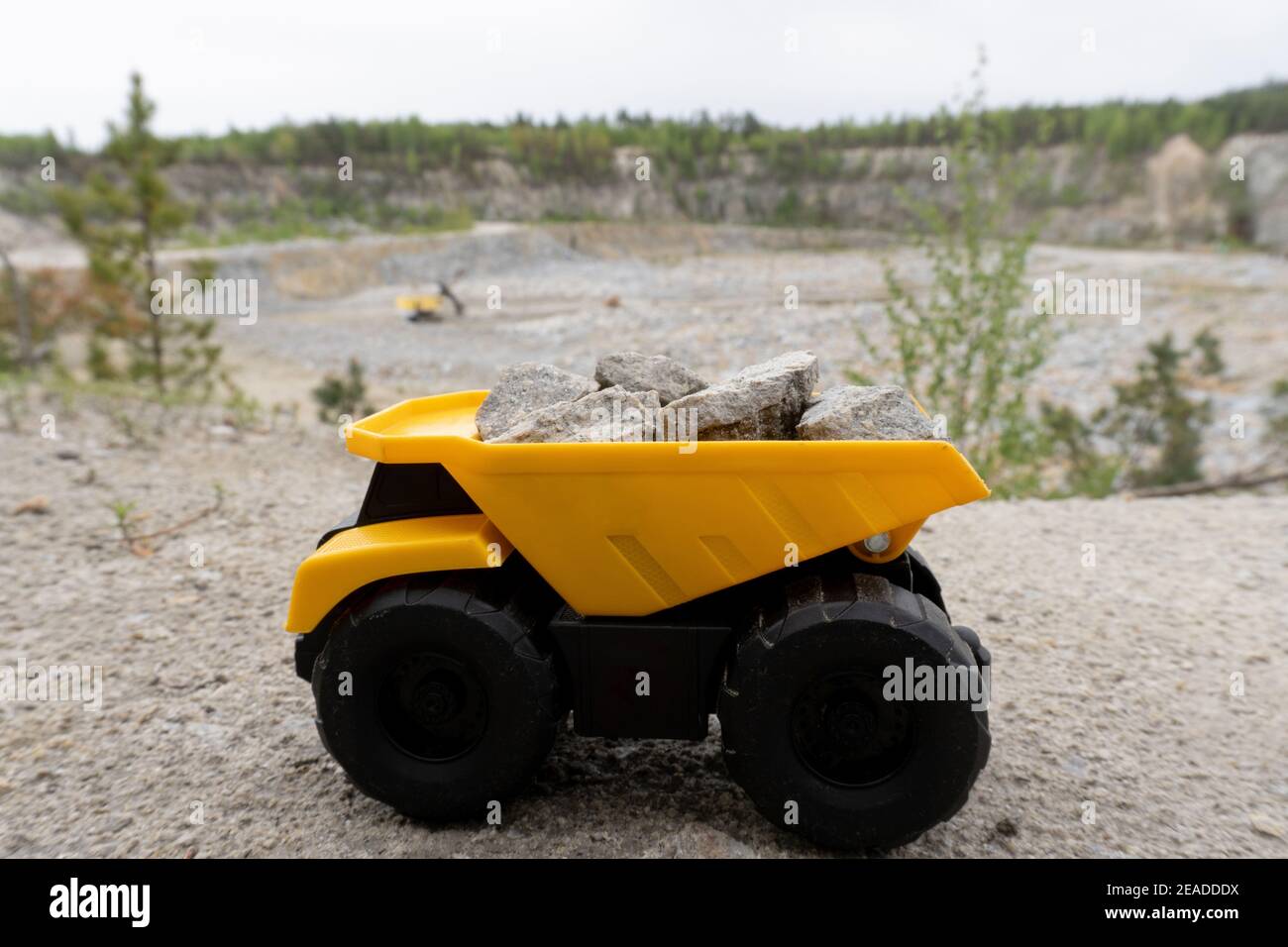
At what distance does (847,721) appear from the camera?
2609 mm

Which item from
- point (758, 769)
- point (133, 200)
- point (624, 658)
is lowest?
point (758, 769)

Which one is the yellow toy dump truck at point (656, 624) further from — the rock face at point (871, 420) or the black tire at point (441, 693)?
the rock face at point (871, 420)

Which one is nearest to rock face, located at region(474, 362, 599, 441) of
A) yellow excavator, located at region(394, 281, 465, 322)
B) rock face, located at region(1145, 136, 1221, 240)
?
yellow excavator, located at region(394, 281, 465, 322)

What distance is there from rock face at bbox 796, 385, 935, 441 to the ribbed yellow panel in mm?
183

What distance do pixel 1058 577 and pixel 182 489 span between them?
19.6 feet

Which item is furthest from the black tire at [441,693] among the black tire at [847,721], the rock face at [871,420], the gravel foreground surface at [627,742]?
the rock face at [871,420]

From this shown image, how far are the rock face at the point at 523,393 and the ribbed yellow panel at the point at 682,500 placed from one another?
1.08 feet

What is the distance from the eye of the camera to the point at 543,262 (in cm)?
3481

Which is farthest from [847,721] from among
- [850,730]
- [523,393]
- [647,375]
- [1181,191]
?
[1181,191]

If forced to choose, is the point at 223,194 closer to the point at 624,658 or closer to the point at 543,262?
the point at 543,262

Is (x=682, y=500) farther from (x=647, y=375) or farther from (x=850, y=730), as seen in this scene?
(x=850, y=730)

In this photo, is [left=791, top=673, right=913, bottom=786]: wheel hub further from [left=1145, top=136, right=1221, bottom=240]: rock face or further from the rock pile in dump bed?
[left=1145, top=136, right=1221, bottom=240]: rock face

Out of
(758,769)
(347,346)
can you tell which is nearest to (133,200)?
(347,346)

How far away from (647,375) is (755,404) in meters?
0.50
